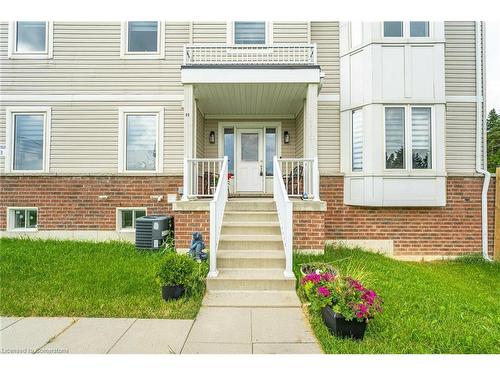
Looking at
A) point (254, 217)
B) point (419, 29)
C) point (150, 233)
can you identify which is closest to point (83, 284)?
point (150, 233)

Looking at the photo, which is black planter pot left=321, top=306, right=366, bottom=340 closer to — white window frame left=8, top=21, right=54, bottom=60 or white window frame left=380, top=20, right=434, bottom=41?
white window frame left=380, top=20, right=434, bottom=41

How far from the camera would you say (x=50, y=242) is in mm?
6918

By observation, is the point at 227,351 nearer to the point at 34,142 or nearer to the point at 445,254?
the point at 445,254

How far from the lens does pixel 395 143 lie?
6.83 metres

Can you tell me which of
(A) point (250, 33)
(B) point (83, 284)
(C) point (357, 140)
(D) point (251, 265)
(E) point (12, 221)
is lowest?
(B) point (83, 284)

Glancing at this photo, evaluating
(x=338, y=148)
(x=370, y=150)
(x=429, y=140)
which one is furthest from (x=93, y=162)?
(x=429, y=140)

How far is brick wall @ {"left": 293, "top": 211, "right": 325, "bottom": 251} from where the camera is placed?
580 centimetres

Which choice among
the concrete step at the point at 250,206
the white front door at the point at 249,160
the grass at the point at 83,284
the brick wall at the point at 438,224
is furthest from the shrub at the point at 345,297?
the white front door at the point at 249,160

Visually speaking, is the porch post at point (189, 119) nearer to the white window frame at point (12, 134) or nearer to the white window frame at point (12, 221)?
the white window frame at point (12, 134)

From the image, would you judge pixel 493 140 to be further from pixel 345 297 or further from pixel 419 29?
pixel 345 297

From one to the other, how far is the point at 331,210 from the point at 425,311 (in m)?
3.80

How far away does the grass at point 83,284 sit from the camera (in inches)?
144

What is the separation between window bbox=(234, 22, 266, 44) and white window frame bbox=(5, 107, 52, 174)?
5.24 meters

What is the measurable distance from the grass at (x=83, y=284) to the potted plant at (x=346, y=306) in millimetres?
1563
